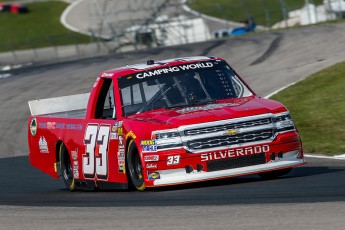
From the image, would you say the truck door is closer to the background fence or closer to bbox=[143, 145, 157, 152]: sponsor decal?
bbox=[143, 145, 157, 152]: sponsor decal

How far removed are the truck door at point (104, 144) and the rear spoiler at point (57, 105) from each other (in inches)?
58.6

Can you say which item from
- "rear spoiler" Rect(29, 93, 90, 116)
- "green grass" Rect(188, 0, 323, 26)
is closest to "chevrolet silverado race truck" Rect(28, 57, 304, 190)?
"rear spoiler" Rect(29, 93, 90, 116)

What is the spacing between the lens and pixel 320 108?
1753 centimetres

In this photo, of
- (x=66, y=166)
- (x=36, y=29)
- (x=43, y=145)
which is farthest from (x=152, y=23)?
(x=66, y=166)

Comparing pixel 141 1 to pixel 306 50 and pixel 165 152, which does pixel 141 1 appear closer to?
pixel 306 50

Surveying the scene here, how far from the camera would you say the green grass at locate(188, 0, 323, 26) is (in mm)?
62188

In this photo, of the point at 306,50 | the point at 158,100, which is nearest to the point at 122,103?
the point at 158,100

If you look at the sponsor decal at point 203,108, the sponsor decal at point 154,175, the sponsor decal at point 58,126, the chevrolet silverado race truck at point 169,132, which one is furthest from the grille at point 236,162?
the sponsor decal at point 58,126

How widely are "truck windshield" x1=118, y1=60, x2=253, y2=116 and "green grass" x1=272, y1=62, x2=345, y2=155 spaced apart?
2748 mm

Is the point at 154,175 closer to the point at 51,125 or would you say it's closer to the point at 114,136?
the point at 114,136

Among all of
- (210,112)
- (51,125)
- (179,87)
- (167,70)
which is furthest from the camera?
(51,125)

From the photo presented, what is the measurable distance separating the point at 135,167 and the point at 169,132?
28.7 inches

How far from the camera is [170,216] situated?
805 centimetres

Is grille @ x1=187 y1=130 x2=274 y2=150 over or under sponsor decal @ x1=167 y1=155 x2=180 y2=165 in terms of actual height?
over
